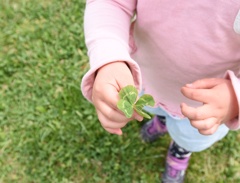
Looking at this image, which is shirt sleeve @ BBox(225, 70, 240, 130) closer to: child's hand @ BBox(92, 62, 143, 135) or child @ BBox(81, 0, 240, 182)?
child @ BBox(81, 0, 240, 182)

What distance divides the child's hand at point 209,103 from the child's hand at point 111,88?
4.8 inches

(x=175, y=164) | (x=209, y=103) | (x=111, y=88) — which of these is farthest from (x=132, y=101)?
(x=175, y=164)

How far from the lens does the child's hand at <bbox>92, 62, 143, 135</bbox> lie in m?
0.87

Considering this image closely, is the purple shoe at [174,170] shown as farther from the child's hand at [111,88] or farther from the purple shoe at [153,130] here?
the child's hand at [111,88]

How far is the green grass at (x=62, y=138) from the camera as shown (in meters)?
1.71

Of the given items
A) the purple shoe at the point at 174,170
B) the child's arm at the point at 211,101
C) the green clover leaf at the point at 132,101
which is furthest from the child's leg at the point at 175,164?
the green clover leaf at the point at 132,101

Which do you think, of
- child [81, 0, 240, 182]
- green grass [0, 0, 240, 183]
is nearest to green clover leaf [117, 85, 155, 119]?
child [81, 0, 240, 182]

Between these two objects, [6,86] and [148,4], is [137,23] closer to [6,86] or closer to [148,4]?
[148,4]

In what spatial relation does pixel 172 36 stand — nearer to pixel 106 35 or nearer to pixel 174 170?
pixel 106 35

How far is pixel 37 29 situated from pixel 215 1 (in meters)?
1.36

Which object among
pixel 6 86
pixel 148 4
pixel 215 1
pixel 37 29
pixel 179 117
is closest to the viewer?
pixel 215 1

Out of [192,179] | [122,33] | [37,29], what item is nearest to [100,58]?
[122,33]

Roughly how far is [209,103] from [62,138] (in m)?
1.00

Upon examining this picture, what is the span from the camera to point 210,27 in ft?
3.01
